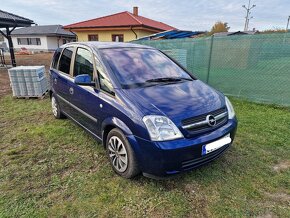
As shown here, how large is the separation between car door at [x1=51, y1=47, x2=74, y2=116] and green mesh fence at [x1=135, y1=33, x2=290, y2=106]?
4.12m

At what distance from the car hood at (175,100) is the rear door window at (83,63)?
859mm

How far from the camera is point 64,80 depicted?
3.83m

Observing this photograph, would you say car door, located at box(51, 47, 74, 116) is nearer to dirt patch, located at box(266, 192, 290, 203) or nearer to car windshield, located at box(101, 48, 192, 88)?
car windshield, located at box(101, 48, 192, 88)

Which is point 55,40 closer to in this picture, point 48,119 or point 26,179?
point 48,119

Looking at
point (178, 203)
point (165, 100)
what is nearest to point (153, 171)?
point (178, 203)

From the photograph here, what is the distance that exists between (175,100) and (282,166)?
1.85 metres

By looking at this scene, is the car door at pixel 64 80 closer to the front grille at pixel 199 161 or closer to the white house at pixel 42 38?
the front grille at pixel 199 161

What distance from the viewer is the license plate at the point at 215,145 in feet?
7.76

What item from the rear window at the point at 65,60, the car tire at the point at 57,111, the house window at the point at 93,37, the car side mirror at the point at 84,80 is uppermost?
the house window at the point at 93,37

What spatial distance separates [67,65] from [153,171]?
2.61 meters

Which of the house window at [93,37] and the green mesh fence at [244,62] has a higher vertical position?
the house window at [93,37]

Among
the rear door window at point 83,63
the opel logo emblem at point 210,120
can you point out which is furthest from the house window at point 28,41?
the opel logo emblem at point 210,120

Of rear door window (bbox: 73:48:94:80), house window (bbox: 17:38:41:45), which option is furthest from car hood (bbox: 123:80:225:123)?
house window (bbox: 17:38:41:45)

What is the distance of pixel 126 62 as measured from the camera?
3.07 meters
